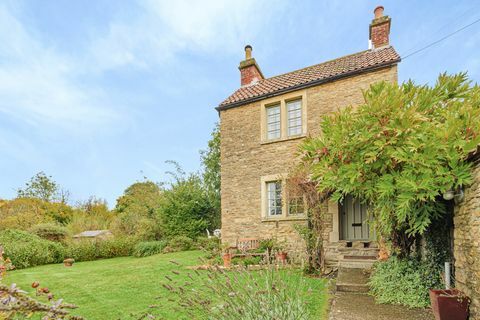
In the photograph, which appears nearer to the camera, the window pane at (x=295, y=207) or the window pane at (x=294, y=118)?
the window pane at (x=295, y=207)

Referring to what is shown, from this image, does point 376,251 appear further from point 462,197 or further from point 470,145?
point 470,145

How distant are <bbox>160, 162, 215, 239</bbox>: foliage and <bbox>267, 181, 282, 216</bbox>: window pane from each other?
19.3ft

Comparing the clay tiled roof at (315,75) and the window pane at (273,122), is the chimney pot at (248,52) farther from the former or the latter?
the window pane at (273,122)

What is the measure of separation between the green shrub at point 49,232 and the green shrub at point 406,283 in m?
16.4

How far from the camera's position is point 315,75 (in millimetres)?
10578

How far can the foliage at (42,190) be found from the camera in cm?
2741

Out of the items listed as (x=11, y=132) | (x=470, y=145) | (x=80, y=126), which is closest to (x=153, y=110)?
(x=80, y=126)

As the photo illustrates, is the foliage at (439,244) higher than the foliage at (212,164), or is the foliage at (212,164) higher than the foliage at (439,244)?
the foliage at (212,164)

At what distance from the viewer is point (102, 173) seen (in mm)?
14664

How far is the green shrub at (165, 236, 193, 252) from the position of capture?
1409 cm

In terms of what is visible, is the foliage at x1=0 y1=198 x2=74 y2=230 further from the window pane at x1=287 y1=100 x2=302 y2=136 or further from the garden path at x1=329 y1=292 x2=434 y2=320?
the garden path at x1=329 y1=292 x2=434 y2=320

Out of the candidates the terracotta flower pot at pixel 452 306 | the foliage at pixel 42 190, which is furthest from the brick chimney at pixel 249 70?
the foliage at pixel 42 190

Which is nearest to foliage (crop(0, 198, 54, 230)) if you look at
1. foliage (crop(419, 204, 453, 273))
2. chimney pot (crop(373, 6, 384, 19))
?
foliage (crop(419, 204, 453, 273))

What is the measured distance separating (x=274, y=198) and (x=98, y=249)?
940 centimetres
